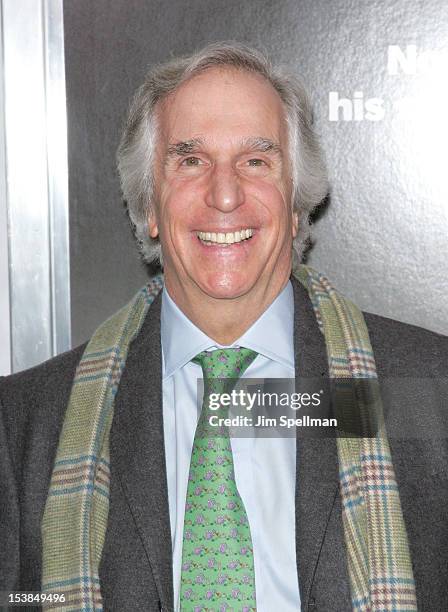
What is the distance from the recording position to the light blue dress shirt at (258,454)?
138 cm

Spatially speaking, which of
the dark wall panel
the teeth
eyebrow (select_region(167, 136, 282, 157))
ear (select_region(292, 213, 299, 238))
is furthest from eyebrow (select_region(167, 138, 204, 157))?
the dark wall panel

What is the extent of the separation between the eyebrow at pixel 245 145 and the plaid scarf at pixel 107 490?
295 mm

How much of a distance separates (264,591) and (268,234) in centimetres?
58

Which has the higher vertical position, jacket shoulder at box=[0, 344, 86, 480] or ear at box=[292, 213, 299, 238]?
ear at box=[292, 213, 299, 238]

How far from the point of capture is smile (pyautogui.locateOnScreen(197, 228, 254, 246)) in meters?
1.48

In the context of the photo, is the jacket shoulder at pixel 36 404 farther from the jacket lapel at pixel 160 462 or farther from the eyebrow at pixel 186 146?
the eyebrow at pixel 186 146

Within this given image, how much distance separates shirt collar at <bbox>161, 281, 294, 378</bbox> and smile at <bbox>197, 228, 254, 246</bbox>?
0.51 feet

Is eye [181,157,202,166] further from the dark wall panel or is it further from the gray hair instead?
the dark wall panel

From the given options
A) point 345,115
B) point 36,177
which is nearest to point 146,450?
point 36,177

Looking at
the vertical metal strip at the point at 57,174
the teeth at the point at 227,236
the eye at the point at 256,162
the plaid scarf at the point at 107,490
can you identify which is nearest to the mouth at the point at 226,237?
the teeth at the point at 227,236

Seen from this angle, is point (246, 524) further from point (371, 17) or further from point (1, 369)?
point (371, 17)

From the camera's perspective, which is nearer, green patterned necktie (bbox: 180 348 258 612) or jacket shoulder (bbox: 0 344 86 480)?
green patterned necktie (bbox: 180 348 258 612)

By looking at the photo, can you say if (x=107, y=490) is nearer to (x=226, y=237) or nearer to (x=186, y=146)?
(x=226, y=237)

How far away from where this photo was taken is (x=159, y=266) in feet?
6.25
